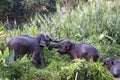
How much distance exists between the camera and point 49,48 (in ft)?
22.0

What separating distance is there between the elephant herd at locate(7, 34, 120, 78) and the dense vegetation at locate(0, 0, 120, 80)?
227 millimetres

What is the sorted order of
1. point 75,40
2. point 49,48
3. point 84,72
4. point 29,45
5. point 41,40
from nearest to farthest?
point 84,72
point 29,45
point 41,40
point 49,48
point 75,40

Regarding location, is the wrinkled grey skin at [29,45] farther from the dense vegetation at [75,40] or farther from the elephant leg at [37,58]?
the dense vegetation at [75,40]

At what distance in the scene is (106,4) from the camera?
1008cm

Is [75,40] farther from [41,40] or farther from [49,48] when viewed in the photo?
[41,40]

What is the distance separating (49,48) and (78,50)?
0.64 meters

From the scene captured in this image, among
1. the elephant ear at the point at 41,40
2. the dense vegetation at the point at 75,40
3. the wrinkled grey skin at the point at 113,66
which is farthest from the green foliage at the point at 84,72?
the elephant ear at the point at 41,40

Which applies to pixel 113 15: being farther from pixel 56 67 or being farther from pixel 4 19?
pixel 4 19

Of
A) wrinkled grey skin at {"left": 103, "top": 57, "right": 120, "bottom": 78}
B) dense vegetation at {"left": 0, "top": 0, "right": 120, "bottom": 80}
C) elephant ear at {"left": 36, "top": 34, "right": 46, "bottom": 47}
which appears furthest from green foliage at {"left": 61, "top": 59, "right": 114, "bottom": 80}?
elephant ear at {"left": 36, "top": 34, "right": 46, "bottom": 47}

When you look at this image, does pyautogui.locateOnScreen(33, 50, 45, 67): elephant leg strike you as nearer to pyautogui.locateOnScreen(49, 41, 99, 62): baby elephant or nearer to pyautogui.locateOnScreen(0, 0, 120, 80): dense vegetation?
pyautogui.locateOnScreen(0, 0, 120, 80): dense vegetation

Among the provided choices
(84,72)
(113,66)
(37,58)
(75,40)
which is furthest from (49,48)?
(75,40)

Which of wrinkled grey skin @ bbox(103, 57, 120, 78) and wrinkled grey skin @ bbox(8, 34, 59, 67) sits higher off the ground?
wrinkled grey skin @ bbox(8, 34, 59, 67)

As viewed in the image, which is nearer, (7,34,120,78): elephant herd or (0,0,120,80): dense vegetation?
(0,0,120,80): dense vegetation

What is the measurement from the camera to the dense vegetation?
5195 mm
